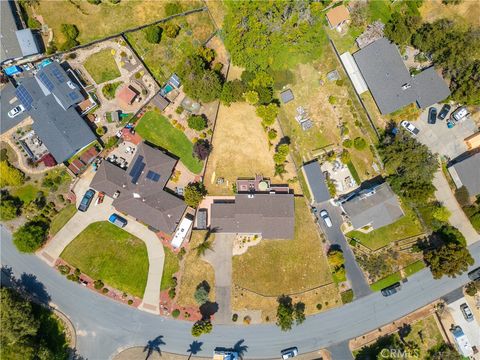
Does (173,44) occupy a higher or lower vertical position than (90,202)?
higher

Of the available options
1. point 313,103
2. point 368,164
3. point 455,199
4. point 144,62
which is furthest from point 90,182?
point 455,199

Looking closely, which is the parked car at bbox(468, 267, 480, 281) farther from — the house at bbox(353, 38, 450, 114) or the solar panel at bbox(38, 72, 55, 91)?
the solar panel at bbox(38, 72, 55, 91)

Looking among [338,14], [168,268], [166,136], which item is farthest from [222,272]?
[338,14]

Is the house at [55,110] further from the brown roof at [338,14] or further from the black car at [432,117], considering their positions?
the black car at [432,117]

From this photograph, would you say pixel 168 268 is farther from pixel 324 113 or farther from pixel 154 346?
pixel 324 113

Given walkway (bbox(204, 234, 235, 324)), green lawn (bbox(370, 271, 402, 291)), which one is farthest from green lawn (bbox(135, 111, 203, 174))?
green lawn (bbox(370, 271, 402, 291))

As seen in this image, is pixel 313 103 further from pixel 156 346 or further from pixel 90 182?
pixel 156 346
